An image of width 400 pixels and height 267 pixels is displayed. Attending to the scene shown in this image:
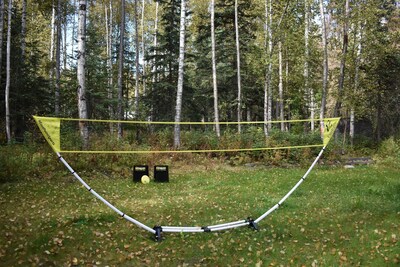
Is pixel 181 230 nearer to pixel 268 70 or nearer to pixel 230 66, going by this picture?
pixel 268 70

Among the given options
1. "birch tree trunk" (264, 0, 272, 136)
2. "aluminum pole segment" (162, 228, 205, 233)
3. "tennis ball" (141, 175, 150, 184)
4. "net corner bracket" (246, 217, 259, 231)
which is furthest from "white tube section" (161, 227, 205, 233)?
"birch tree trunk" (264, 0, 272, 136)

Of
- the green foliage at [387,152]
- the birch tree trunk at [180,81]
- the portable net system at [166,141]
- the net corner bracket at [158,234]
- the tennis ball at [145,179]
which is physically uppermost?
the birch tree trunk at [180,81]

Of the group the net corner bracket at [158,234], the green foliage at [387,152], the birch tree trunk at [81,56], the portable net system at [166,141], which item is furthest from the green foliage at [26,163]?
the green foliage at [387,152]

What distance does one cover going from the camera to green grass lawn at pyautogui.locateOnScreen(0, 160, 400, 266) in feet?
18.5

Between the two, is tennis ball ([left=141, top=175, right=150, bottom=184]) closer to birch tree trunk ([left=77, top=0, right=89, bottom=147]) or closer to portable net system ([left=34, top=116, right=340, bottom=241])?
portable net system ([left=34, top=116, right=340, bottom=241])

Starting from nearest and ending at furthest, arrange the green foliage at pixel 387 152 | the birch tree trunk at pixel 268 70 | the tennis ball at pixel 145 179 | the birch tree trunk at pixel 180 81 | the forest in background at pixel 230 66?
the tennis ball at pixel 145 179, the birch tree trunk at pixel 180 81, the green foliage at pixel 387 152, the forest in background at pixel 230 66, the birch tree trunk at pixel 268 70

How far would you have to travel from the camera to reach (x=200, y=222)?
7.27m

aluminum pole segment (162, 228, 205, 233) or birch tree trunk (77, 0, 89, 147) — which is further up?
birch tree trunk (77, 0, 89, 147)

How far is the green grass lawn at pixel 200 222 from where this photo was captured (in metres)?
5.65

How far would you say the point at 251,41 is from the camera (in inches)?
928

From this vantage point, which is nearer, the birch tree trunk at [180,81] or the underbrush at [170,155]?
the underbrush at [170,155]

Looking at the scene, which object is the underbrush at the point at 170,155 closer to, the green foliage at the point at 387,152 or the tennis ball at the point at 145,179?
the green foliage at the point at 387,152

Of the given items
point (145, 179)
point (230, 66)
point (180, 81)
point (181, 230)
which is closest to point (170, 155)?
point (180, 81)

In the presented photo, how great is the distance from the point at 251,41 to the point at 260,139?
935cm
